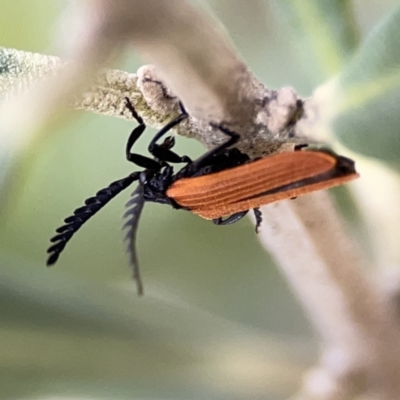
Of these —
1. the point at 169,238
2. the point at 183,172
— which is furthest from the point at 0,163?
the point at 169,238

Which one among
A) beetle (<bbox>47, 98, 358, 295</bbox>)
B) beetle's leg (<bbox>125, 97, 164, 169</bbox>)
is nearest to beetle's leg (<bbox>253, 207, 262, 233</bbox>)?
beetle (<bbox>47, 98, 358, 295</bbox>)

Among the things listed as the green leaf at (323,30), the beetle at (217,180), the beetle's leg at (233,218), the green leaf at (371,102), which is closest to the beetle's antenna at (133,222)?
the beetle at (217,180)

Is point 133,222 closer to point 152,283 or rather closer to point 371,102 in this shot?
point 152,283

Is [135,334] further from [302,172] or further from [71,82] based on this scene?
[71,82]

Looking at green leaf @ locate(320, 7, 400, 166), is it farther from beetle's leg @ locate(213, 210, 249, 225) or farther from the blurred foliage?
beetle's leg @ locate(213, 210, 249, 225)

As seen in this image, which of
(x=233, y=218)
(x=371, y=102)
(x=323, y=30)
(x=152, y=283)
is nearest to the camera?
(x=371, y=102)

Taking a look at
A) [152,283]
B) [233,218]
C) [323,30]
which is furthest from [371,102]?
[152,283]

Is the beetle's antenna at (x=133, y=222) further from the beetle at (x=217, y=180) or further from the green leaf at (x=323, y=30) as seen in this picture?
the green leaf at (x=323, y=30)
